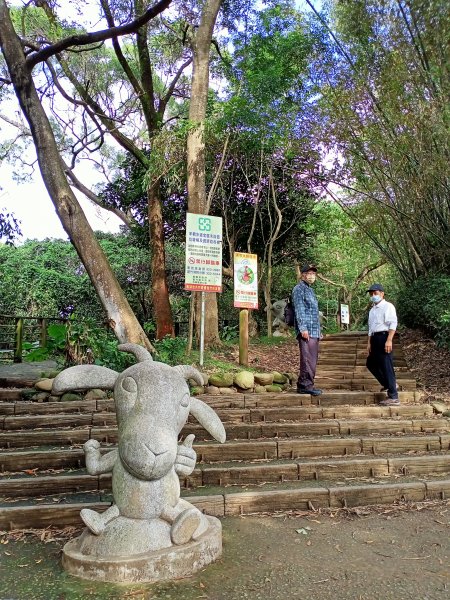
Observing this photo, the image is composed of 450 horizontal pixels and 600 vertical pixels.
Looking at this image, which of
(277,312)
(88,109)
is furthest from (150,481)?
(277,312)

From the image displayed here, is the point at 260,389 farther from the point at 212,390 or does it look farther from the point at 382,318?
the point at 382,318

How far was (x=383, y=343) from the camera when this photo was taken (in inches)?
252

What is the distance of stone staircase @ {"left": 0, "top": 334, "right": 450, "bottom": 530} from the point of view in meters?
4.00

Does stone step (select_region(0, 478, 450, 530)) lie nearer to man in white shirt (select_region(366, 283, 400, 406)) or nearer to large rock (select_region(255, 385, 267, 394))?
man in white shirt (select_region(366, 283, 400, 406))

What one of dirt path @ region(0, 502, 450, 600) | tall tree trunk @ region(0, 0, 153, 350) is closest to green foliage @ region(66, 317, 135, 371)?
tall tree trunk @ region(0, 0, 153, 350)

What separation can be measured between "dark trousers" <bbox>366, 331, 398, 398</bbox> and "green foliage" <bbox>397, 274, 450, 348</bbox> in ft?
10.2

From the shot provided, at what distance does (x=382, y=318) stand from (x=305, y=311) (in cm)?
101

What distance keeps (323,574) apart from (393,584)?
1.30 feet

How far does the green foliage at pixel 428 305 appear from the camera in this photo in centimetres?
960

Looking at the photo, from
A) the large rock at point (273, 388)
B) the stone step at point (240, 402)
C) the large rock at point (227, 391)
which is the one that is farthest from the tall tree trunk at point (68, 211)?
the large rock at point (273, 388)

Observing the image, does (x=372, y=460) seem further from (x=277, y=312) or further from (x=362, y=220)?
(x=277, y=312)

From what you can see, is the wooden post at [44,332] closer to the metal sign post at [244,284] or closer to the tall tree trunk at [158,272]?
the tall tree trunk at [158,272]

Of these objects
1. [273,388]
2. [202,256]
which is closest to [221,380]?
[273,388]

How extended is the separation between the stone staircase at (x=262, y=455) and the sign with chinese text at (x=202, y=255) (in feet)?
6.12
